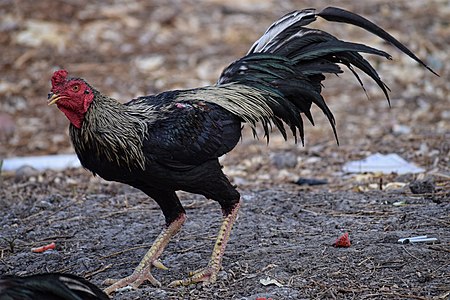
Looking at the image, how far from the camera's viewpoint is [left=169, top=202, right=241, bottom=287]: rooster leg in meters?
5.20

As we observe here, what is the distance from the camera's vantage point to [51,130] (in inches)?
413

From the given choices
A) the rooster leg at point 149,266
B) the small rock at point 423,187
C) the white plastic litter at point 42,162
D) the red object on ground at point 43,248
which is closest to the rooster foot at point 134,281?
the rooster leg at point 149,266

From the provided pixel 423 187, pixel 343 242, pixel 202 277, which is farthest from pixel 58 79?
pixel 423 187

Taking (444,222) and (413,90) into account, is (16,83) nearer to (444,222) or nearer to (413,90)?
(413,90)

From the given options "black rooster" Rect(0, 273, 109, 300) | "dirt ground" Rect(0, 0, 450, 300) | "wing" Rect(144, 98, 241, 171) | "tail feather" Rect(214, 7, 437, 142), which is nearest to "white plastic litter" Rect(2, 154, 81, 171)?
"dirt ground" Rect(0, 0, 450, 300)

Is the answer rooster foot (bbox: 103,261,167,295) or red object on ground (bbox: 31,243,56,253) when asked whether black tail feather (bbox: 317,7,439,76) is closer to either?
rooster foot (bbox: 103,261,167,295)

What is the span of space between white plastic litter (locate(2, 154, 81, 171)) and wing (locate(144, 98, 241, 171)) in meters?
4.08

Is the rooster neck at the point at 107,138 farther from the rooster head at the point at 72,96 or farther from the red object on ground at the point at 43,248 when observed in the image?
the red object on ground at the point at 43,248

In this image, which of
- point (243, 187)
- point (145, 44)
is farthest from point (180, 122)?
point (145, 44)

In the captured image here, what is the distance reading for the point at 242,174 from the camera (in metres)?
8.62

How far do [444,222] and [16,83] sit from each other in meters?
7.77

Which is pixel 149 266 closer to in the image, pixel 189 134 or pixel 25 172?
pixel 189 134

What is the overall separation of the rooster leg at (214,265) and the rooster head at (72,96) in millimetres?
1228

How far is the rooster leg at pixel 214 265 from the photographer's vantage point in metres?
5.20
